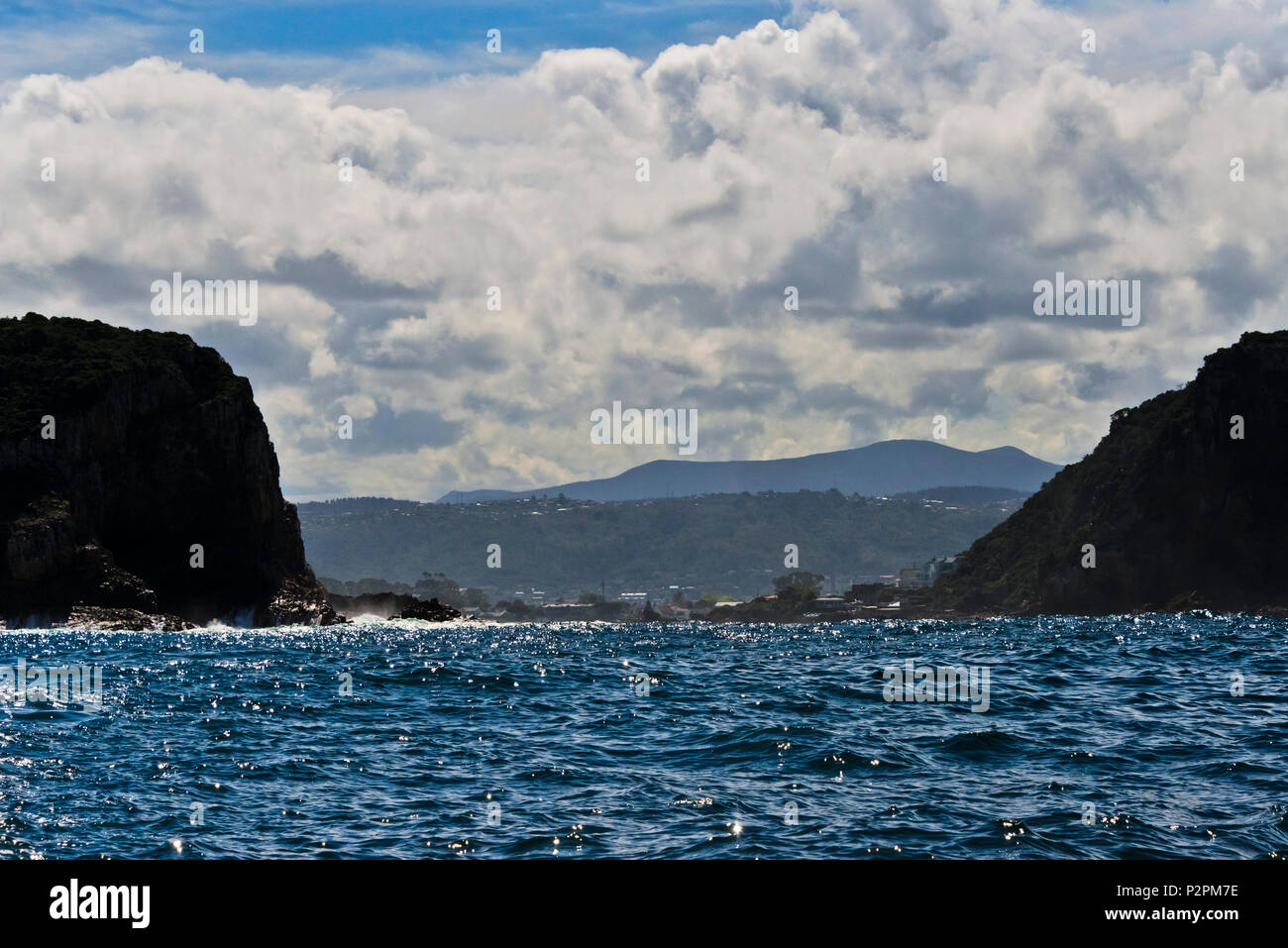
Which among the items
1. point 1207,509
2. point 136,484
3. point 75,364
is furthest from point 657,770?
point 1207,509

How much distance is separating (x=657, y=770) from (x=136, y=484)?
413 ft

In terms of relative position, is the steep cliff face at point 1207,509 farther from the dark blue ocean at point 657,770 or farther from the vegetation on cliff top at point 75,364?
the dark blue ocean at point 657,770

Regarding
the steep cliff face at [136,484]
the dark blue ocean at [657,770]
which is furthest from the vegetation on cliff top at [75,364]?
the dark blue ocean at [657,770]

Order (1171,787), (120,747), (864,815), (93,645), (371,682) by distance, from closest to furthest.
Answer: (864,815), (1171,787), (120,747), (371,682), (93,645)

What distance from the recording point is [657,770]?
23219 millimetres

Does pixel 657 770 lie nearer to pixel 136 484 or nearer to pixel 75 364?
pixel 136 484

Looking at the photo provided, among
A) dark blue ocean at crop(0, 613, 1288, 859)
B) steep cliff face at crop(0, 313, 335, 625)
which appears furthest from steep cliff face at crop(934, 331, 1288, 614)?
dark blue ocean at crop(0, 613, 1288, 859)

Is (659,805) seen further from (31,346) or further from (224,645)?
(31,346)

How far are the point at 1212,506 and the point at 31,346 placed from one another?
A: 158 m

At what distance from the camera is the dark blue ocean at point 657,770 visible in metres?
17.3

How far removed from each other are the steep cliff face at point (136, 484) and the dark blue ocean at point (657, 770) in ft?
282

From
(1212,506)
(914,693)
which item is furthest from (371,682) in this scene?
(1212,506)
